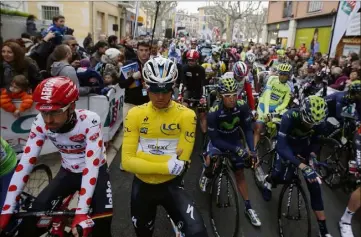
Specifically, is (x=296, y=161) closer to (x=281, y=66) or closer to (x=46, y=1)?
(x=281, y=66)

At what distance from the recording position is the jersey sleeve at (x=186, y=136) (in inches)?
105

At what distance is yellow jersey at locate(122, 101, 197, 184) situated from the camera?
8.95 ft

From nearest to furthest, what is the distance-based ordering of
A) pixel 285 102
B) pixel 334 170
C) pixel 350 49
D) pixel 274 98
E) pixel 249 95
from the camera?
pixel 334 170 → pixel 285 102 → pixel 274 98 → pixel 249 95 → pixel 350 49

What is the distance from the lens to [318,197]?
370 cm

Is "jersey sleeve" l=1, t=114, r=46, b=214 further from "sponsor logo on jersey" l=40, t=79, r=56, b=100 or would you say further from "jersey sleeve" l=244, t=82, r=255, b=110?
"jersey sleeve" l=244, t=82, r=255, b=110

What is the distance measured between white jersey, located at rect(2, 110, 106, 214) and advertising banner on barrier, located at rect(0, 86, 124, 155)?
2878 millimetres

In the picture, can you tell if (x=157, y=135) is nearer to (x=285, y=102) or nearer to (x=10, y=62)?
(x=10, y=62)

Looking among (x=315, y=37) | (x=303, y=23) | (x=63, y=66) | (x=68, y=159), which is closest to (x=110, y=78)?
(x=63, y=66)

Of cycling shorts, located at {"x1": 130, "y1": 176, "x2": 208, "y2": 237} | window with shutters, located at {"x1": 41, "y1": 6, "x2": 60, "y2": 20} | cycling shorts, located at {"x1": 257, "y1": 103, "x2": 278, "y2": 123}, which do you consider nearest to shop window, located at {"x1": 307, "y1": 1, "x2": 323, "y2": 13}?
window with shutters, located at {"x1": 41, "y1": 6, "x2": 60, "y2": 20}

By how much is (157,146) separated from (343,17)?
27.8 ft

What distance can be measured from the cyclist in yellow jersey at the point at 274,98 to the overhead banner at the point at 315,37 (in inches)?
633

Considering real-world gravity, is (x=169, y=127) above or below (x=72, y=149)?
above

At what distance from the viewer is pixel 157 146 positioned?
280 centimetres

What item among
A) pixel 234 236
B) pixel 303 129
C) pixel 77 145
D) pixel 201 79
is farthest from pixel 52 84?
pixel 201 79
